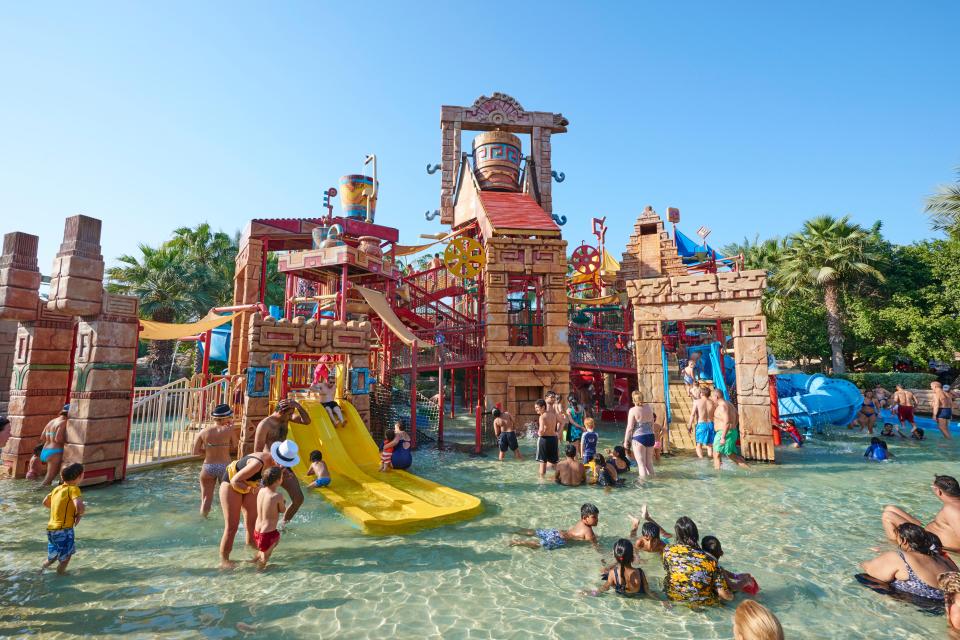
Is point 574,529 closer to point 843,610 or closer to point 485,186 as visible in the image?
point 843,610

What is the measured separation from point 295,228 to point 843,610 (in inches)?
690

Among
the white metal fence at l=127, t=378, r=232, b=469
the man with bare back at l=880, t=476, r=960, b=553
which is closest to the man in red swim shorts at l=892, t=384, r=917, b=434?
the man with bare back at l=880, t=476, r=960, b=553

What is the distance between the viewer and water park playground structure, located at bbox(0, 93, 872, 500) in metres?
8.43

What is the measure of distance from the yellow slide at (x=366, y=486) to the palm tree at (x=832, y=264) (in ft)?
81.7

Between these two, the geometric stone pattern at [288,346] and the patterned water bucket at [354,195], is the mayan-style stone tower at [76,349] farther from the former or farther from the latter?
the patterned water bucket at [354,195]

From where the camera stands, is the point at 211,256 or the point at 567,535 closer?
the point at 567,535

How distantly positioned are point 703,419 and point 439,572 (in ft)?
27.6

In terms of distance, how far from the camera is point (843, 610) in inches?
170

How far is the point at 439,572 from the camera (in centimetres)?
514

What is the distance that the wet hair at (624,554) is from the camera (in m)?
4.54

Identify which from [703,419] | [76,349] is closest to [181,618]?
[76,349]

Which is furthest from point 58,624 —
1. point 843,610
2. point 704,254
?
point 704,254

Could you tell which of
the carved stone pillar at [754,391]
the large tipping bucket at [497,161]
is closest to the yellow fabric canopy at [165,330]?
the large tipping bucket at [497,161]

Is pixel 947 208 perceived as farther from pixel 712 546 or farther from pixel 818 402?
pixel 712 546
